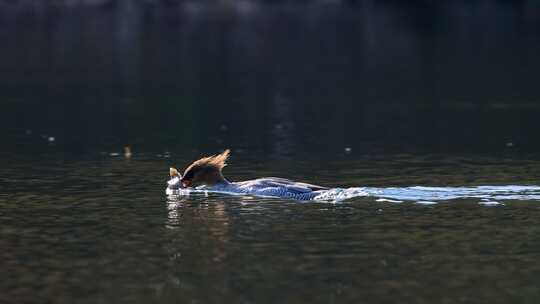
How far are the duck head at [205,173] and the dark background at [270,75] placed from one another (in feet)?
24.8

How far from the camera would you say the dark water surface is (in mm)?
18969

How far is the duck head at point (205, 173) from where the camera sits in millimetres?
28406

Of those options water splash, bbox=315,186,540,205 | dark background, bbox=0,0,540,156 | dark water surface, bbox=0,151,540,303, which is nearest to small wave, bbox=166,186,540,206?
water splash, bbox=315,186,540,205

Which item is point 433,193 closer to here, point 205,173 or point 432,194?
point 432,194

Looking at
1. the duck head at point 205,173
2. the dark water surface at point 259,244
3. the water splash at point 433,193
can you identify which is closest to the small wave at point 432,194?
the water splash at point 433,193

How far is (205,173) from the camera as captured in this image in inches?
1123

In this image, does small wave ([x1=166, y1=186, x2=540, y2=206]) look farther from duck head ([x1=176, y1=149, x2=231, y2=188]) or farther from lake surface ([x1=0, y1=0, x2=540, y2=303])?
duck head ([x1=176, y1=149, x2=231, y2=188])

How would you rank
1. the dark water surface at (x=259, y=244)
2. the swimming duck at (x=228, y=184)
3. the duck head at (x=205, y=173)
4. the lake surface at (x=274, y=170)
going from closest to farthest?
the dark water surface at (x=259, y=244) < the lake surface at (x=274, y=170) < the swimming duck at (x=228, y=184) < the duck head at (x=205, y=173)

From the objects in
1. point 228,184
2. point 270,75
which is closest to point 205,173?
point 228,184

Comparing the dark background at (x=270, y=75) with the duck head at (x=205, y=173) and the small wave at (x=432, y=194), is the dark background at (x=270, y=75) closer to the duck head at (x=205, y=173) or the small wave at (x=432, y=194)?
the duck head at (x=205, y=173)

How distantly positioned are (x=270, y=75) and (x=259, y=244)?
40.8 metres

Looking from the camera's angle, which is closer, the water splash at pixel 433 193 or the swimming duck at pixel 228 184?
the water splash at pixel 433 193

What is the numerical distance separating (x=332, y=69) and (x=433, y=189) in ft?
129

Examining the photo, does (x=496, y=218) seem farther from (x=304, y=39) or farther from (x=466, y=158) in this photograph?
(x=304, y=39)
